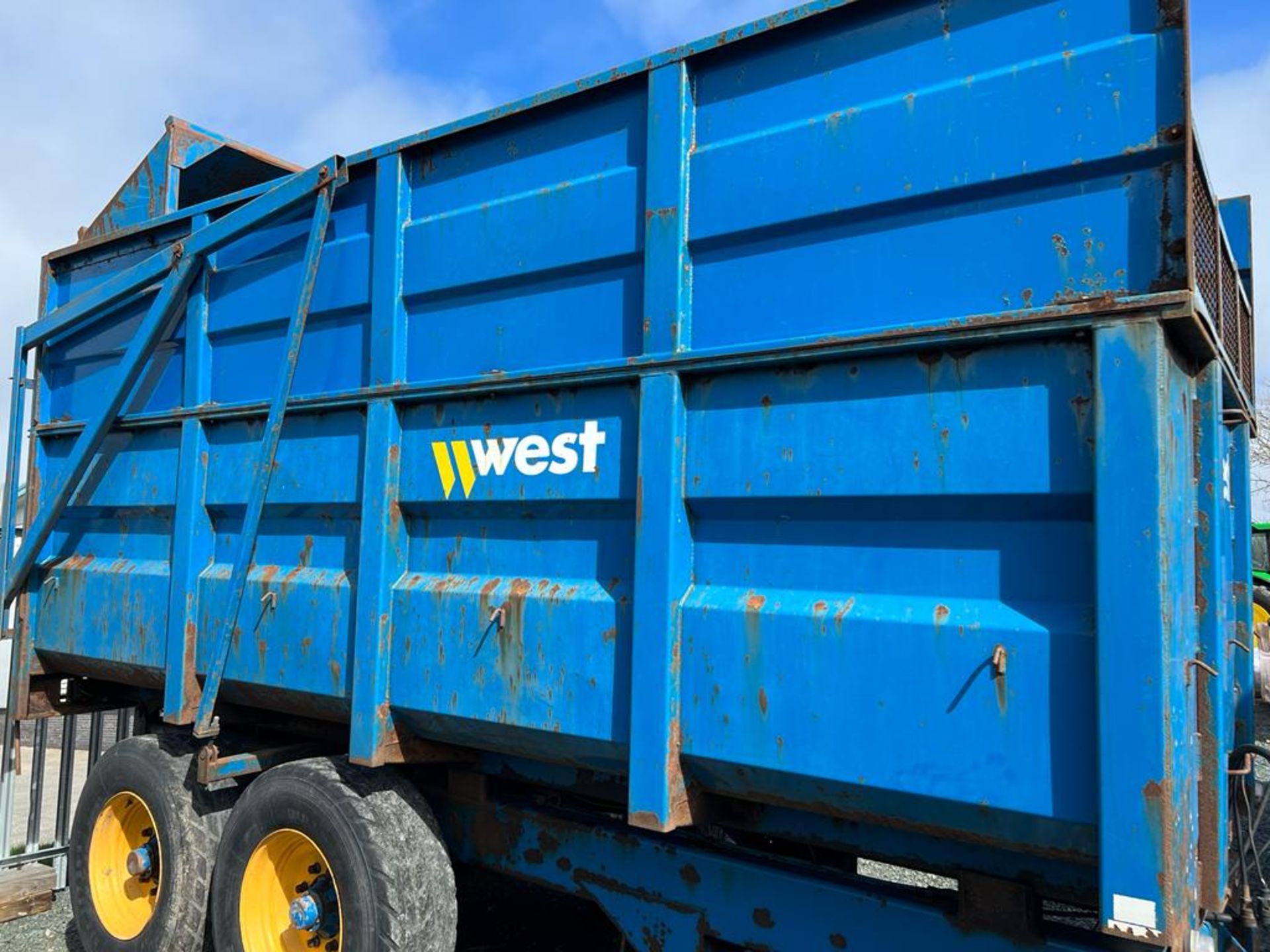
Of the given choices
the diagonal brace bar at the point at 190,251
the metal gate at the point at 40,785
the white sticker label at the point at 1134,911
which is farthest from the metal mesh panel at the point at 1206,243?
the metal gate at the point at 40,785

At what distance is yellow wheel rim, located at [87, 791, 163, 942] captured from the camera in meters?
3.91

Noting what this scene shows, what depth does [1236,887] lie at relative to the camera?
9.04 feet

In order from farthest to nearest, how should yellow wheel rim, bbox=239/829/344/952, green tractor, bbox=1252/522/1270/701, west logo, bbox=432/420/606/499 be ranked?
green tractor, bbox=1252/522/1270/701
yellow wheel rim, bbox=239/829/344/952
west logo, bbox=432/420/606/499

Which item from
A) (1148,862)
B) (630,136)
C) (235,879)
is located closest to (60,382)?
(235,879)

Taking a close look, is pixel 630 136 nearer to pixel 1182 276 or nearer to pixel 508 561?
pixel 508 561

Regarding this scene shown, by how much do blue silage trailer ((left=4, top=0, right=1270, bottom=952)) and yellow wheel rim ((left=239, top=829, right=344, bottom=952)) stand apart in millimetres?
15

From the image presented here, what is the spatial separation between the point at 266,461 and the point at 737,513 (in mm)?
1732

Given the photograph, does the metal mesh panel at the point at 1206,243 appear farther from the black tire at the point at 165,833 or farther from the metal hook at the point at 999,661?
the black tire at the point at 165,833

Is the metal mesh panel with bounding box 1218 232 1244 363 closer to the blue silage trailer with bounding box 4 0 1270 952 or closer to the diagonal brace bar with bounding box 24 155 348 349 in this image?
the blue silage trailer with bounding box 4 0 1270 952

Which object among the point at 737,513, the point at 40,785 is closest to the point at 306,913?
the point at 737,513

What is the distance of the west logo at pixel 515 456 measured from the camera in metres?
2.69

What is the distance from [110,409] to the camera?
4.07 m

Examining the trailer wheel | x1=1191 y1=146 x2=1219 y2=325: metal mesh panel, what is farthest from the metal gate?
x1=1191 y1=146 x2=1219 y2=325: metal mesh panel

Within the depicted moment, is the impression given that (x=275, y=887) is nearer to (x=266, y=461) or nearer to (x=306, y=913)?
(x=306, y=913)
